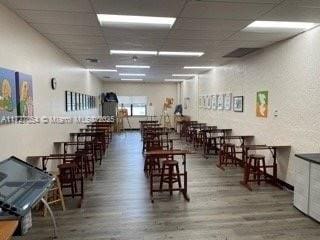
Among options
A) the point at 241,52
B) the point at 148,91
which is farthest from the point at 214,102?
the point at 148,91

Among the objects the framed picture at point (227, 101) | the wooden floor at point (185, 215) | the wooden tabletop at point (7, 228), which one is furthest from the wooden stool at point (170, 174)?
the framed picture at point (227, 101)

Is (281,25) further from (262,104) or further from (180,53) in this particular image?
(180,53)

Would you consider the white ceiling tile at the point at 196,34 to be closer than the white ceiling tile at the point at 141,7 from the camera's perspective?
No

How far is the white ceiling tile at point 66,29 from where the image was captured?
13.0 feet

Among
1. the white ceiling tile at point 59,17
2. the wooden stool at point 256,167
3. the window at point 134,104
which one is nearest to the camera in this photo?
the white ceiling tile at point 59,17

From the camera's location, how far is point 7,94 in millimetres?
3217

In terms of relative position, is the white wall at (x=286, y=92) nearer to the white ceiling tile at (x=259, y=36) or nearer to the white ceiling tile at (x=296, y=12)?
the white ceiling tile at (x=259, y=36)

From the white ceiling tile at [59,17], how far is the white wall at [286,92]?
3262mm

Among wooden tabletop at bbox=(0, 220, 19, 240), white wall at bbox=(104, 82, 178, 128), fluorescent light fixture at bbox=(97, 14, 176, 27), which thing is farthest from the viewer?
white wall at bbox=(104, 82, 178, 128)

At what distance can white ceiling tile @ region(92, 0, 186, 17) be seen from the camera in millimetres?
2949

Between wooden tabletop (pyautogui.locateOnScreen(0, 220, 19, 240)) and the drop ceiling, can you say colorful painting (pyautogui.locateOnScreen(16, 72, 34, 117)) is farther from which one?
wooden tabletop (pyautogui.locateOnScreen(0, 220, 19, 240))

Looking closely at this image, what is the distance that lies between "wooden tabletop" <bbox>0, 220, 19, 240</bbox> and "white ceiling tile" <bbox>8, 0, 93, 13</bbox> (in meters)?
2.28

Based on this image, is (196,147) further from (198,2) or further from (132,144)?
(198,2)

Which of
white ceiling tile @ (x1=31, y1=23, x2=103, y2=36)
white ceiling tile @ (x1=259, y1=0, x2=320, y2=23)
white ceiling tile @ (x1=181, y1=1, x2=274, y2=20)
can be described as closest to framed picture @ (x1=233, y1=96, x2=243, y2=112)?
white ceiling tile @ (x1=259, y1=0, x2=320, y2=23)
